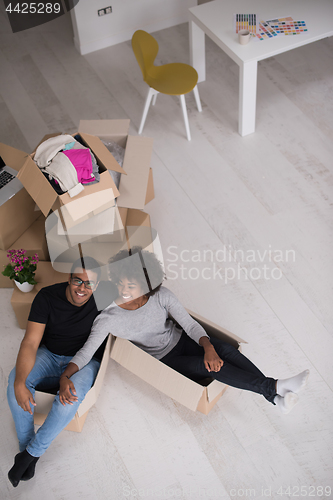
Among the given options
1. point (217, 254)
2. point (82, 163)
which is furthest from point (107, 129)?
point (217, 254)

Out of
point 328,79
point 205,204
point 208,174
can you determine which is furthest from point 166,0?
point 205,204

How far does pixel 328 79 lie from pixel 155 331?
2.78 m

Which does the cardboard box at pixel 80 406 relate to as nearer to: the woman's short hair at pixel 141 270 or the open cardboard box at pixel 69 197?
the woman's short hair at pixel 141 270

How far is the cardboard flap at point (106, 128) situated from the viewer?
9.12 ft

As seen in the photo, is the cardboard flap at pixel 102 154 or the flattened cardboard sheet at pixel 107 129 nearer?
the cardboard flap at pixel 102 154

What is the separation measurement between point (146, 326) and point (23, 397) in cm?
61

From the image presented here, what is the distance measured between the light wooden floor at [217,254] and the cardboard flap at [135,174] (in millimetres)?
459

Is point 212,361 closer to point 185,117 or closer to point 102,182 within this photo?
point 102,182

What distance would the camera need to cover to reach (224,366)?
2.03 meters

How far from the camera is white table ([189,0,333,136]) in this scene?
10.2ft

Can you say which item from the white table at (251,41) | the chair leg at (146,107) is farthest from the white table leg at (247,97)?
the chair leg at (146,107)

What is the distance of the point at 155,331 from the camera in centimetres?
216

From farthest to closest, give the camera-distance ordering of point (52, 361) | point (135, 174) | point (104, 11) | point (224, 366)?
point (104, 11) → point (135, 174) → point (52, 361) → point (224, 366)

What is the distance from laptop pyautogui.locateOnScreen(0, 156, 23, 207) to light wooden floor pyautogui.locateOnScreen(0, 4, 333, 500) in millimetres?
612
